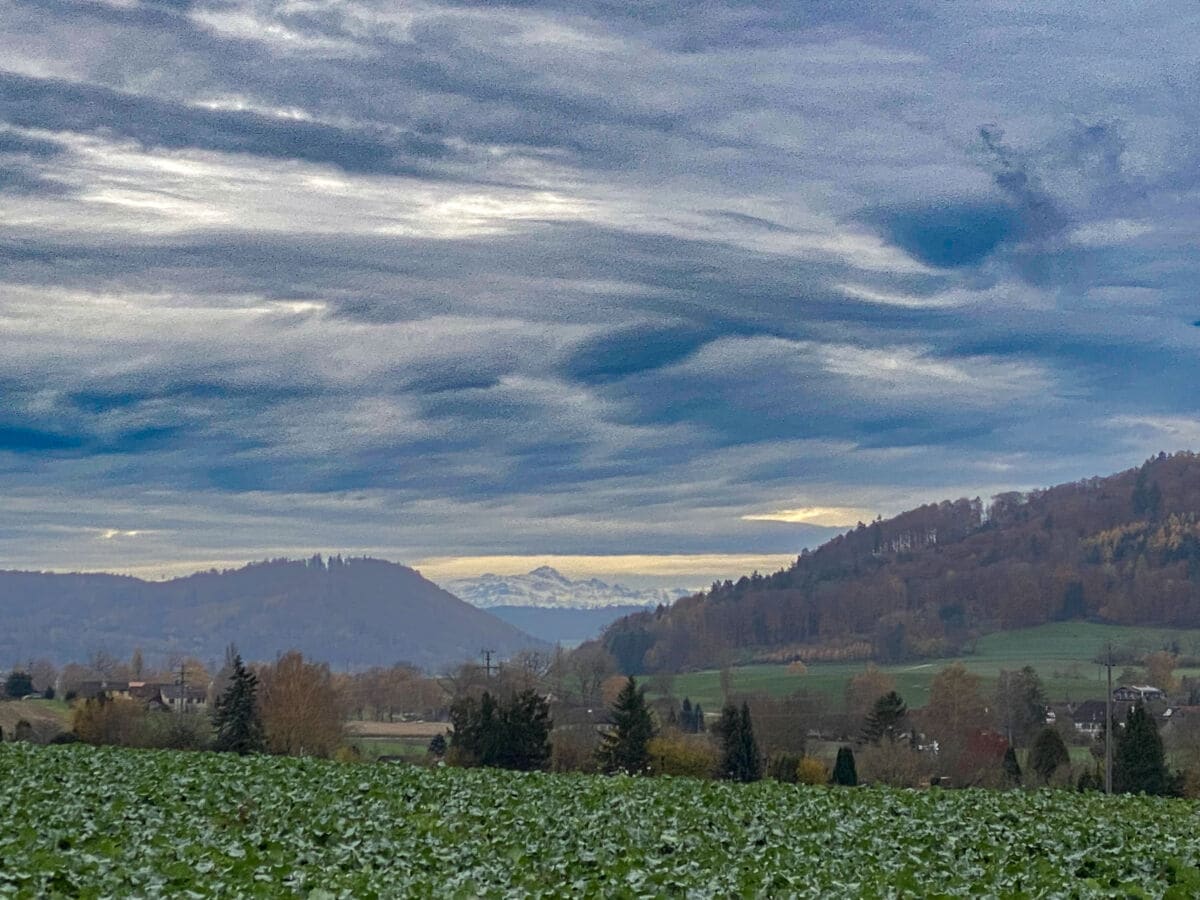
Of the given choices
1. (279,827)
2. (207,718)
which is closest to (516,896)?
(279,827)

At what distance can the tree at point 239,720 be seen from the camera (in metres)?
65.0

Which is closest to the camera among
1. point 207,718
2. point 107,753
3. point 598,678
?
point 107,753

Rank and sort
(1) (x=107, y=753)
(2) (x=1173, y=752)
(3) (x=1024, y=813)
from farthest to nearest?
(2) (x=1173, y=752) → (1) (x=107, y=753) → (3) (x=1024, y=813)

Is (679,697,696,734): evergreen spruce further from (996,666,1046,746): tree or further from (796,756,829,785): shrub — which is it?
(796,756,829,785): shrub

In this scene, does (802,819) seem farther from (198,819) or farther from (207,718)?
(207,718)

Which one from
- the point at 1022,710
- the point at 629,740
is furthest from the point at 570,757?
the point at 1022,710

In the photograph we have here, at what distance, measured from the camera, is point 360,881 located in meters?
16.9

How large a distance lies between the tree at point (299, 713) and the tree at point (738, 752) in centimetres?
2077

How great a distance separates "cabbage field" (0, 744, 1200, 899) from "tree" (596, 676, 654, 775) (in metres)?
32.1

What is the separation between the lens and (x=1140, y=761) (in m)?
61.3

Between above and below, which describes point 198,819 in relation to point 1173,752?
above

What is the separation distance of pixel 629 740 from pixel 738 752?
207 inches

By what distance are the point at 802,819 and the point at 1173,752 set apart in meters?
75.6

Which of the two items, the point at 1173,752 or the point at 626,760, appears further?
the point at 1173,752
